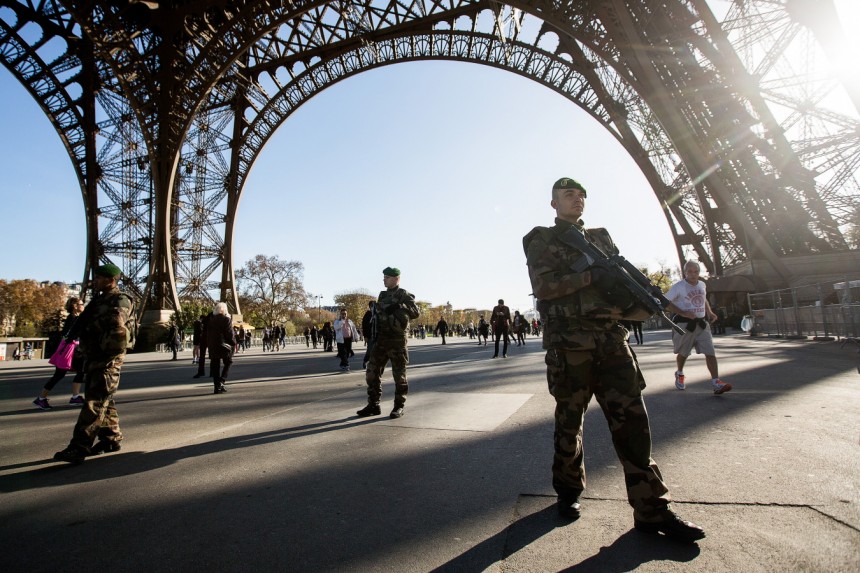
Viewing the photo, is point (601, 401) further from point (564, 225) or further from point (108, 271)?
point (108, 271)

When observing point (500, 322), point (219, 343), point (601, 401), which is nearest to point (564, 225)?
point (601, 401)

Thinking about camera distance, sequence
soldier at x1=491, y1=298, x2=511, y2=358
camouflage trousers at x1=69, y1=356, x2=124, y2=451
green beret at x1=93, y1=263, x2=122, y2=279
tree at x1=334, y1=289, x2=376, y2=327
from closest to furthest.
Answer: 1. camouflage trousers at x1=69, y1=356, x2=124, y2=451
2. green beret at x1=93, y1=263, x2=122, y2=279
3. soldier at x1=491, y1=298, x2=511, y2=358
4. tree at x1=334, y1=289, x2=376, y2=327

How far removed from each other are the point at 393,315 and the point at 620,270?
329 cm

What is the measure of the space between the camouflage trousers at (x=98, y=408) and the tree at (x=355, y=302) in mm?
78598

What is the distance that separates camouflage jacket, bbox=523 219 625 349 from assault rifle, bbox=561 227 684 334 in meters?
0.05

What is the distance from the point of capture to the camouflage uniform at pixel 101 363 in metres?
3.83

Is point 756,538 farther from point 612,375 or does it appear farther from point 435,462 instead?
point 435,462

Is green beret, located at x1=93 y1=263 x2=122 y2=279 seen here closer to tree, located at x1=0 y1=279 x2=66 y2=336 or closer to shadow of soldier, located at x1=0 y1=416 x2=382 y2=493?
shadow of soldier, located at x1=0 y1=416 x2=382 y2=493

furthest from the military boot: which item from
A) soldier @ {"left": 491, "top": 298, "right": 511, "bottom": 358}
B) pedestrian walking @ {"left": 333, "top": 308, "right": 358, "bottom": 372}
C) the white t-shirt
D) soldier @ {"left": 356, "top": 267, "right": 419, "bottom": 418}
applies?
soldier @ {"left": 491, "top": 298, "right": 511, "bottom": 358}

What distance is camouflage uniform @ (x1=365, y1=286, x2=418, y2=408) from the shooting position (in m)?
5.35

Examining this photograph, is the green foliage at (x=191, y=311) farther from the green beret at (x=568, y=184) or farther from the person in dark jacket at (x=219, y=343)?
the green beret at (x=568, y=184)

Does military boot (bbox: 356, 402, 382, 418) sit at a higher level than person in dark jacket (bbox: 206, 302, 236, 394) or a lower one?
lower

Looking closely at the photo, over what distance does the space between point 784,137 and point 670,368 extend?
17.0m

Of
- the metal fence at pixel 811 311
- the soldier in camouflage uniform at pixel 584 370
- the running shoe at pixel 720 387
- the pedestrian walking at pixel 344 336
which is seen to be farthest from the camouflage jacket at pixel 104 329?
the metal fence at pixel 811 311
